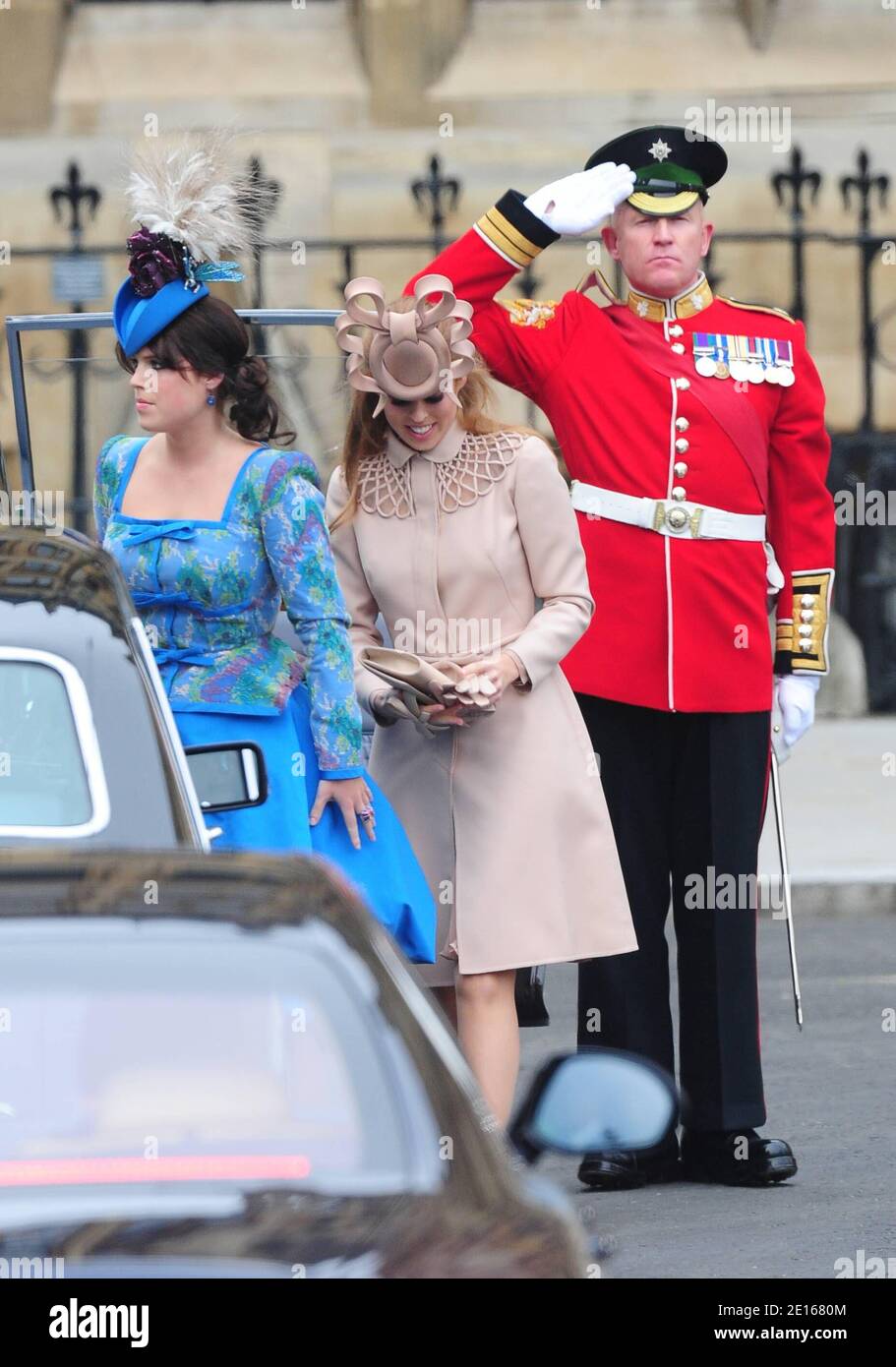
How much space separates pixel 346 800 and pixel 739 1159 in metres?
1.36

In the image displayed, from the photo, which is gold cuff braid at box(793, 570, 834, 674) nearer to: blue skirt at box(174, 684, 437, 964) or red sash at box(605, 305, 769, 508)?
red sash at box(605, 305, 769, 508)

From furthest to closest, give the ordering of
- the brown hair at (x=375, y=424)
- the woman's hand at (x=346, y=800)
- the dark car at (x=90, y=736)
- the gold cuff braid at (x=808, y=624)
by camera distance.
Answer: the gold cuff braid at (x=808, y=624) < the brown hair at (x=375, y=424) < the woman's hand at (x=346, y=800) < the dark car at (x=90, y=736)

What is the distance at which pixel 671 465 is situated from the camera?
5.69 meters

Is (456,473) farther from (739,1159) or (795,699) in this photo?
(739,1159)

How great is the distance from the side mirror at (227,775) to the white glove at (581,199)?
5.77ft

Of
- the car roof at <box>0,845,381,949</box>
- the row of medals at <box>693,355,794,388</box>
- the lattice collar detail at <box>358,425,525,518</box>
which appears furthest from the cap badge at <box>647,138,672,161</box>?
the car roof at <box>0,845,381,949</box>

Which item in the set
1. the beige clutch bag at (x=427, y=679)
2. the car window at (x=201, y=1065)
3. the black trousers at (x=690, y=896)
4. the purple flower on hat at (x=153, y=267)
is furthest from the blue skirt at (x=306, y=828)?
the car window at (x=201, y=1065)

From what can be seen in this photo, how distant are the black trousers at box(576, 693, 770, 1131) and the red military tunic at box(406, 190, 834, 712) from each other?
0.09m

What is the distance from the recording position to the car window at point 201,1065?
106 inches

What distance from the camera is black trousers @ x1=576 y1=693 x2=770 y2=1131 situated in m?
5.73

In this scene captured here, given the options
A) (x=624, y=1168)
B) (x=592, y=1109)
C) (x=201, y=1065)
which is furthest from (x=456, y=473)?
(x=201, y=1065)

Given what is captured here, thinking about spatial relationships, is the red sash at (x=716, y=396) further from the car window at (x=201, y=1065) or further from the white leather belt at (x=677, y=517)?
the car window at (x=201, y=1065)
